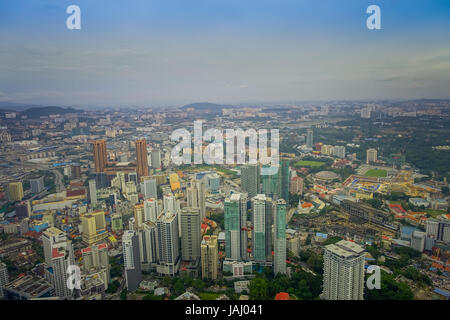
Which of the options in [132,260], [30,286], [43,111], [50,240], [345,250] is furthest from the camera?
[43,111]

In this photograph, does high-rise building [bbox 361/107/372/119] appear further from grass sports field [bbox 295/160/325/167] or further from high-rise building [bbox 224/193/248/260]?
high-rise building [bbox 224/193/248/260]

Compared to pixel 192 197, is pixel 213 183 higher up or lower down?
lower down

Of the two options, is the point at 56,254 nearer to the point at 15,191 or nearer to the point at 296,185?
the point at 15,191

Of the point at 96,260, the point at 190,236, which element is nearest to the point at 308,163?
the point at 190,236

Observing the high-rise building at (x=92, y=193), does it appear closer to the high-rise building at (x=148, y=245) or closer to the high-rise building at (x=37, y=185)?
the high-rise building at (x=37, y=185)

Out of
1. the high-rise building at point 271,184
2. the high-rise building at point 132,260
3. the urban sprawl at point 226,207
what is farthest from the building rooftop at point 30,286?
the high-rise building at point 271,184
